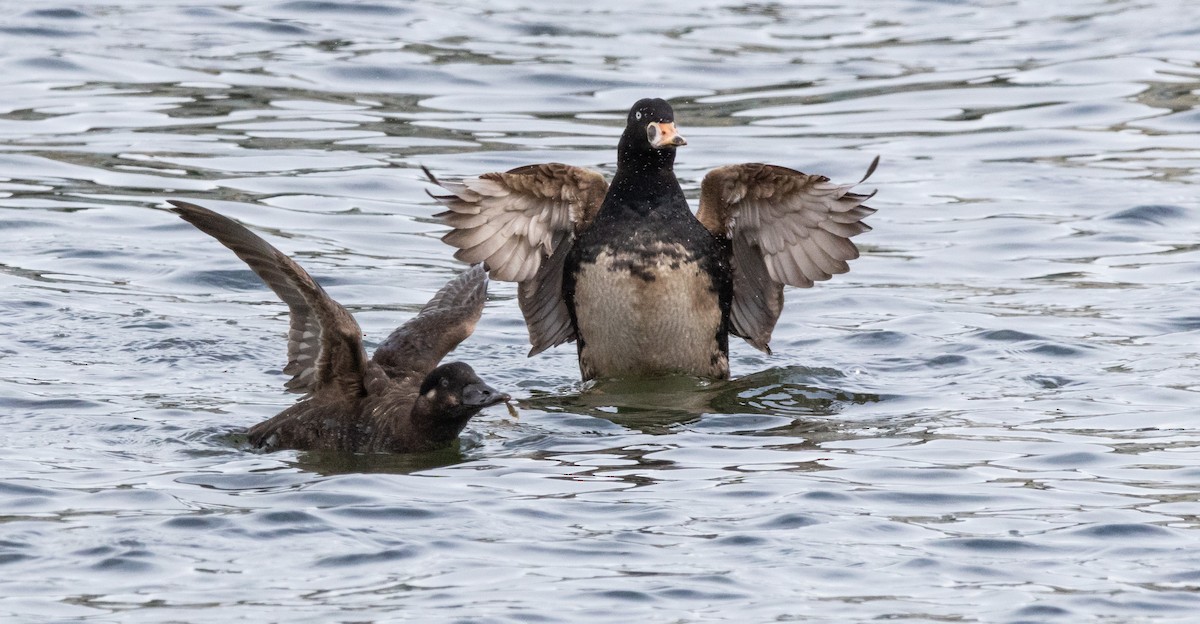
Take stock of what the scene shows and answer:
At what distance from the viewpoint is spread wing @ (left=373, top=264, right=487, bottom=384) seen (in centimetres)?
1020

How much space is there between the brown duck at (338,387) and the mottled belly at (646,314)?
1127mm

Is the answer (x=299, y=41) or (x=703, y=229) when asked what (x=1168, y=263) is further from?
(x=299, y=41)

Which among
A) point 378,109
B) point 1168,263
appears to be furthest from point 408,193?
point 1168,263

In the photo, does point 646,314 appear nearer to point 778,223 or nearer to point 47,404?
point 778,223

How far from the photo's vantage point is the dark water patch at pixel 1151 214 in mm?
14820

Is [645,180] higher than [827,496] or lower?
higher

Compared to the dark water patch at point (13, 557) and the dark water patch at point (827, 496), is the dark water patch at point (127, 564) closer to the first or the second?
the dark water patch at point (13, 557)

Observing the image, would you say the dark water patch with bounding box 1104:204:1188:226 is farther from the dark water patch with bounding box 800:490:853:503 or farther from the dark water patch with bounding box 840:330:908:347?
the dark water patch with bounding box 800:490:853:503

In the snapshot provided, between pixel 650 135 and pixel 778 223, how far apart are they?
0.91 metres

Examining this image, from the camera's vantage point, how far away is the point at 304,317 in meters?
9.41

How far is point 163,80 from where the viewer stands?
705 inches

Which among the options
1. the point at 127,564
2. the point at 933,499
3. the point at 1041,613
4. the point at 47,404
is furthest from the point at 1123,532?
the point at 47,404

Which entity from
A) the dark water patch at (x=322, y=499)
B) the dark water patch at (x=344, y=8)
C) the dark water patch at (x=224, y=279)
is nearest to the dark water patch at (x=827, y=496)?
the dark water patch at (x=322, y=499)

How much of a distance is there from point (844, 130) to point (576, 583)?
10900 millimetres
